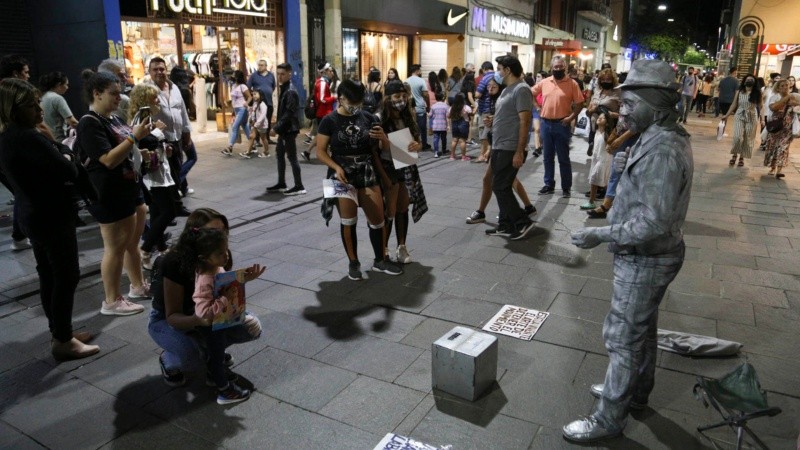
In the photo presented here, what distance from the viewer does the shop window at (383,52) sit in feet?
60.7

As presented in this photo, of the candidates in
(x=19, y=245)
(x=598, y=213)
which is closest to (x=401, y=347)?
(x=598, y=213)

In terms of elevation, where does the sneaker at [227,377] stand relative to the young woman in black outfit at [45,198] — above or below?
below

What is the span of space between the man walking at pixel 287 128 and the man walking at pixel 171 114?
1.27m

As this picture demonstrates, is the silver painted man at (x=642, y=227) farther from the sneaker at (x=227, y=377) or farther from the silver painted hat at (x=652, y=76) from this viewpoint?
the sneaker at (x=227, y=377)

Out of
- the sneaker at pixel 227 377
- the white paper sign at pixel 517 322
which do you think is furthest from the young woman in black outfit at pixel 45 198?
the white paper sign at pixel 517 322

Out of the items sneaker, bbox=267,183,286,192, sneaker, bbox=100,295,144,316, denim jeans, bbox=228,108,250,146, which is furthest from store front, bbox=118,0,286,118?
sneaker, bbox=100,295,144,316

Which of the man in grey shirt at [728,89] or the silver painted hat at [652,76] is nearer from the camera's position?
the silver painted hat at [652,76]

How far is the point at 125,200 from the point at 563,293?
352 cm

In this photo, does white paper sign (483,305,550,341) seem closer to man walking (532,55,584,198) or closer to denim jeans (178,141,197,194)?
man walking (532,55,584,198)

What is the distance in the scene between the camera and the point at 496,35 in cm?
2425

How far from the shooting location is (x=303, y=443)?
286cm

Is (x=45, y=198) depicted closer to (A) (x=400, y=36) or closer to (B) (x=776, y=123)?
(B) (x=776, y=123)

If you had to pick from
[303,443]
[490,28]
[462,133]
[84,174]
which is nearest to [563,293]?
[303,443]

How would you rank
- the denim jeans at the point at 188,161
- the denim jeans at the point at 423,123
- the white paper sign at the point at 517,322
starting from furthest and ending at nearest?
the denim jeans at the point at 423,123 < the denim jeans at the point at 188,161 < the white paper sign at the point at 517,322
